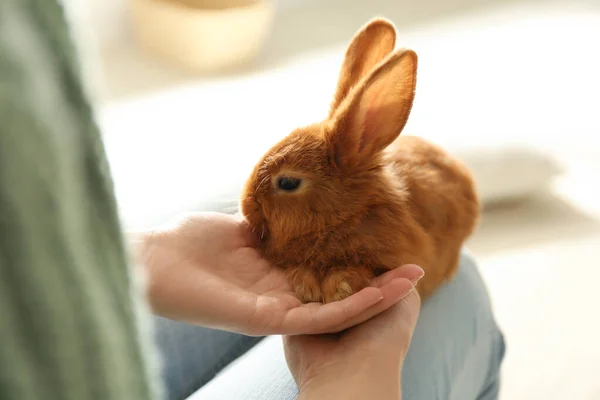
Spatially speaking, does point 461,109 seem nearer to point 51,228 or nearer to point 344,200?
point 344,200

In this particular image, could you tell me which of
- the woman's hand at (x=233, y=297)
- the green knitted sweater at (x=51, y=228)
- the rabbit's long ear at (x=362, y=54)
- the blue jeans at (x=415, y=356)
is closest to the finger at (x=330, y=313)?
the woman's hand at (x=233, y=297)

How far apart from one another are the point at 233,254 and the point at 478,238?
1.07 m

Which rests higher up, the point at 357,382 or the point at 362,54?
the point at 362,54

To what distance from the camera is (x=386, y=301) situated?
0.73 meters

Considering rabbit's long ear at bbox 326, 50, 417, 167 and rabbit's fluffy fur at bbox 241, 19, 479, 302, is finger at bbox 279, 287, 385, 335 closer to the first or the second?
rabbit's fluffy fur at bbox 241, 19, 479, 302

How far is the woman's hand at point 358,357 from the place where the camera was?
698 mm

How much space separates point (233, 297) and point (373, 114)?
255mm

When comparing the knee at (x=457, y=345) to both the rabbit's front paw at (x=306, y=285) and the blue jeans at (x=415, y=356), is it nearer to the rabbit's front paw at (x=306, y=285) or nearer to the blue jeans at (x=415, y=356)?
the blue jeans at (x=415, y=356)

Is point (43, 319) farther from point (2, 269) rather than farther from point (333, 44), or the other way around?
point (333, 44)

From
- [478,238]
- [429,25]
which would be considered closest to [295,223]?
[478,238]

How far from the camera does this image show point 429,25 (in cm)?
251

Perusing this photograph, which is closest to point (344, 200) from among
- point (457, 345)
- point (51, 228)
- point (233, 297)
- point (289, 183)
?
point (289, 183)

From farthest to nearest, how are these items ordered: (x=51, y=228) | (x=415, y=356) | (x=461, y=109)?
1. (x=461, y=109)
2. (x=415, y=356)
3. (x=51, y=228)

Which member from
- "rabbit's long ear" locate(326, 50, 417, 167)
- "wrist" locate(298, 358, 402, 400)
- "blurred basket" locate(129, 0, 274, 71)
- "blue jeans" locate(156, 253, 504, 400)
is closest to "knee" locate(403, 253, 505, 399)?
"blue jeans" locate(156, 253, 504, 400)
